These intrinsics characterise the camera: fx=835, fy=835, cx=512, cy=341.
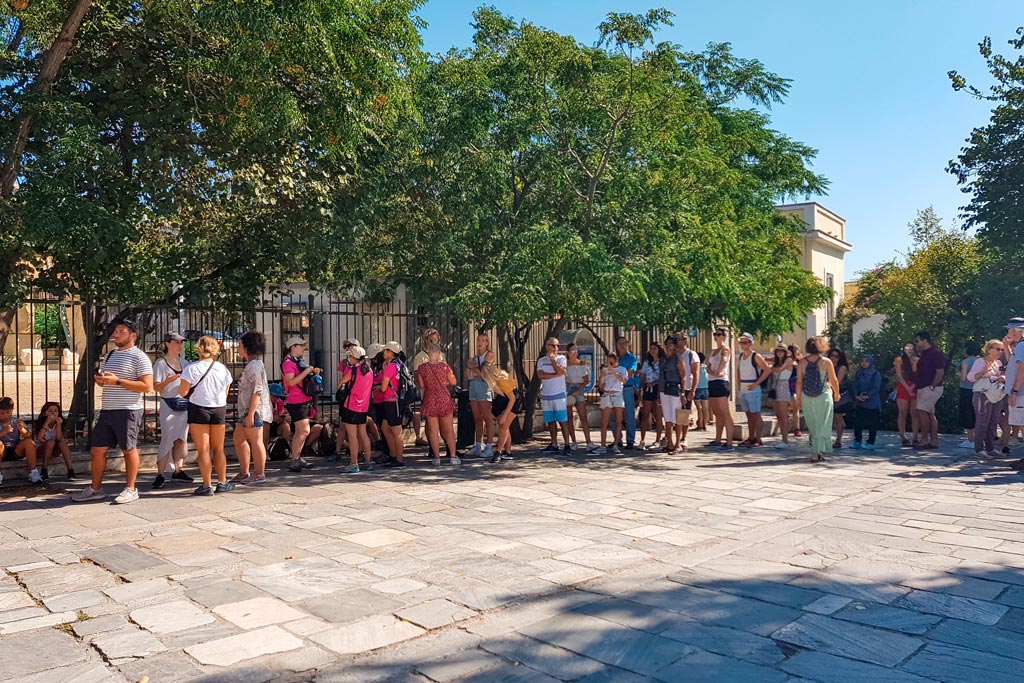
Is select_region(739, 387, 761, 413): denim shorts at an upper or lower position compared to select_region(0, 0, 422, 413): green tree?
lower

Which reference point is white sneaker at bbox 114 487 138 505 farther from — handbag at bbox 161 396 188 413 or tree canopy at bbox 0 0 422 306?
tree canopy at bbox 0 0 422 306

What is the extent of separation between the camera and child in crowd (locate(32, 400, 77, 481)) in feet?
30.9

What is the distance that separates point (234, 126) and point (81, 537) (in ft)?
14.7

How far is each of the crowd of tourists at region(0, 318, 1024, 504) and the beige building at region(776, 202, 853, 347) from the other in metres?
19.2

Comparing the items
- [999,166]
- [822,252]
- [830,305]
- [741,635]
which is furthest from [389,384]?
[830,305]

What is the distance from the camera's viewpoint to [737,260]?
1357cm

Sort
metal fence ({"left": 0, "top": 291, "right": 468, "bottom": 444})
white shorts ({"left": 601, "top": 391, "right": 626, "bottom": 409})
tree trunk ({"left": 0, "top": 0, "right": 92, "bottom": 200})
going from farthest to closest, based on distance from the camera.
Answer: white shorts ({"left": 601, "top": 391, "right": 626, "bottom": 409}), metal fence ({"left": 0, "top": 291, "right": 468, "bottom": 444}), tree trunk ({"left": 0, "top": 0, "right": 92, "bottom": 200})

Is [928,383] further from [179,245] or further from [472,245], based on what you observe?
[179,245]

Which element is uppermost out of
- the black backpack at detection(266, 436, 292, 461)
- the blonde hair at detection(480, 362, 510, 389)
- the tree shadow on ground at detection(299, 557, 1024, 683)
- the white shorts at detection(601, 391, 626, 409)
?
the blonde hair at detection(480, 362, 510, 389)

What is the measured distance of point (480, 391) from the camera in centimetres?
1117

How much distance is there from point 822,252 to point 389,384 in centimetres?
2826

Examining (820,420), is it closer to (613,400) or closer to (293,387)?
(613,400)

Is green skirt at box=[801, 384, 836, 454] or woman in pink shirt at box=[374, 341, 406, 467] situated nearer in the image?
woman in pink shirt at box=[374, 341, 406, 467]

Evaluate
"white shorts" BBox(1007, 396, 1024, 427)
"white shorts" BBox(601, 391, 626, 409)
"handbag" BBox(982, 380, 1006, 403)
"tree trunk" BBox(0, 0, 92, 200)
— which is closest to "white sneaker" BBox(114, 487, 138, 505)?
"tree trunk" BBox(0, 0, 92, 200)
